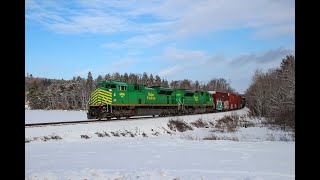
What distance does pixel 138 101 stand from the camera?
102ft

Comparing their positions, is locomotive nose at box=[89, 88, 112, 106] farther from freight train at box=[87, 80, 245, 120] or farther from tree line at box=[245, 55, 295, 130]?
tree line at box=[245, 55, 295, 130]

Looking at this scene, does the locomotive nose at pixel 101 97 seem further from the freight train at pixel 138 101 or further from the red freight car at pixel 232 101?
the red freight car at pixel 232 101

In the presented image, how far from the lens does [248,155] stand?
45.8ft

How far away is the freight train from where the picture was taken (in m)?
27.3

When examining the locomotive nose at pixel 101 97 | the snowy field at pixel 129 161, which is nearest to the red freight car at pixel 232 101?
the locomotive nose at pixel 101 97

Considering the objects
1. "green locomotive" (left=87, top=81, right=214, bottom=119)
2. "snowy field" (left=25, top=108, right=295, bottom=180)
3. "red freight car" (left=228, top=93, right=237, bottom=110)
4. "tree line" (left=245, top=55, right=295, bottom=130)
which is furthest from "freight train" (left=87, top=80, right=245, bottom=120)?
"red freight car" (left=228, top=93, right=237, bottom=110)

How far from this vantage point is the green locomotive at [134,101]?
27.2m

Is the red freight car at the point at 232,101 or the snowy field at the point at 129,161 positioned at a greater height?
the red freight car at the point at 232,101

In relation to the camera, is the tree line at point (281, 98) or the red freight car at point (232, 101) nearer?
the tree line at point (281, 98)

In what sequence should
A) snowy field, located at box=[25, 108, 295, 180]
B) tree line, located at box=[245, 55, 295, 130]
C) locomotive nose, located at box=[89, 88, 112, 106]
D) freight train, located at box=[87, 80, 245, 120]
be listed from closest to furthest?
snowy field, located at box=[25, 108, 295, 180]
locomotive nose, located at box=[89, 88, 112, 106]
freight train, located at box=[87, 80, 245, 120]
tree line, located at box=[245, 55, 295, 130]

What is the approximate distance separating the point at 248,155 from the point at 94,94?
17.5 m

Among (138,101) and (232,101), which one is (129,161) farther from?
(232,101)
